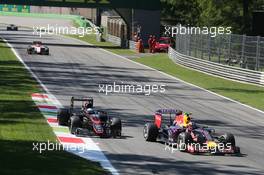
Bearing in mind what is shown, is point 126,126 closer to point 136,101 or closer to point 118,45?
point 136,101

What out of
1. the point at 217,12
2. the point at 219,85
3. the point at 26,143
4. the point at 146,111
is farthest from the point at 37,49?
the point at 26,143

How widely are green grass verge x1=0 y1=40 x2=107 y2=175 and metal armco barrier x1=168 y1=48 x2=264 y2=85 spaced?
575 inches

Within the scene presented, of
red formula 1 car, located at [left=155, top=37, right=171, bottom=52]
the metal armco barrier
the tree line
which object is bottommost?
red formula 1 car, located at [left=155, top=37, right=171, bottom=52]

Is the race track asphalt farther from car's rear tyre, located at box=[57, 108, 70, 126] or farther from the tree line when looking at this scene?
the tree line

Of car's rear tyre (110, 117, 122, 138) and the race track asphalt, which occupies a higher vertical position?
car's rear tyre (110, 117, 122, 138)

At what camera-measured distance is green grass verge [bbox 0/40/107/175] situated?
42.2 ft

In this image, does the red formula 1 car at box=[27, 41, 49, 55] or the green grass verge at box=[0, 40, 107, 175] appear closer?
the green grass verge at box=[0, 40, 107, 175]

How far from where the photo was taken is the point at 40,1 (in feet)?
229

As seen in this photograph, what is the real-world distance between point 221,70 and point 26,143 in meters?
27.3

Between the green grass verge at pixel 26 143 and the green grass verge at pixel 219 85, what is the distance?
33.4 ft

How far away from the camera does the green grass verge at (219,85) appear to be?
30.7 m

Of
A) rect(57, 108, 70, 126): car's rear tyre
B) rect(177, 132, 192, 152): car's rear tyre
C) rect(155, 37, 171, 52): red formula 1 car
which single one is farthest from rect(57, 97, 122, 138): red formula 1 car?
rect(155, 37, 171, 52): red formula 1 car

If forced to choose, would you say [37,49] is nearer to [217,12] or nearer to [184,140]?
[217,12]

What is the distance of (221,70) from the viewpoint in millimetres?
41562
